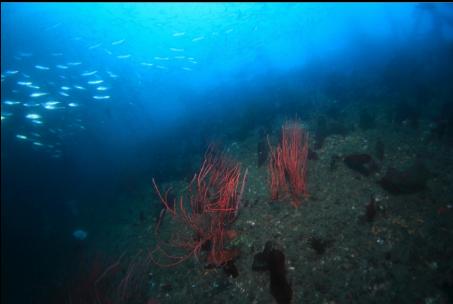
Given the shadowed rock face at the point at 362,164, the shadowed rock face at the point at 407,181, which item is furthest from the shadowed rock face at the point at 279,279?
the shadowed rock face at the point at 362,164

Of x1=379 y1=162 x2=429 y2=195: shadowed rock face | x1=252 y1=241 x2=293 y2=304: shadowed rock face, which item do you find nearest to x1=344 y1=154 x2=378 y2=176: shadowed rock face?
x1=379 y1=162 x2=429 y2=195: shadowed rock face

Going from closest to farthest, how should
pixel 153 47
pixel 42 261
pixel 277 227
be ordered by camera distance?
pixel 277 227
pixel 42 261
pixel 153 47

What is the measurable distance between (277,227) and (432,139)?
525 cm

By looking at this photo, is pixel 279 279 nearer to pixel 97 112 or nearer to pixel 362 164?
pixel 362 164

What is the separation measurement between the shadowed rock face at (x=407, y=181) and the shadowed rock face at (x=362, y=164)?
63cm

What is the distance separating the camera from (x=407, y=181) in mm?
5719

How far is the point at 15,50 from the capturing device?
13.7 m

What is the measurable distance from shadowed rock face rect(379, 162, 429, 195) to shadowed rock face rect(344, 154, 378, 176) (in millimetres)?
632

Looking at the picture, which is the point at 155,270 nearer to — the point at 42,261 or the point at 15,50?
the point at 42,261

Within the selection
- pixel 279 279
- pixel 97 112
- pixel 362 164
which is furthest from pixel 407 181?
pixel 97 112

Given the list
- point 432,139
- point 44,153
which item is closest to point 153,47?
point 44,153

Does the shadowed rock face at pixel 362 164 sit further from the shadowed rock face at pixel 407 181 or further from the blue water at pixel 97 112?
the blue water at pixel 97 112

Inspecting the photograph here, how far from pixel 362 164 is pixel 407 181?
3.67ft

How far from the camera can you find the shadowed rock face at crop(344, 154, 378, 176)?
6.62 m
